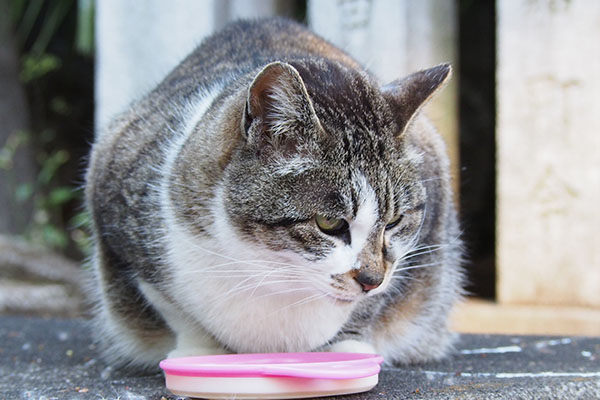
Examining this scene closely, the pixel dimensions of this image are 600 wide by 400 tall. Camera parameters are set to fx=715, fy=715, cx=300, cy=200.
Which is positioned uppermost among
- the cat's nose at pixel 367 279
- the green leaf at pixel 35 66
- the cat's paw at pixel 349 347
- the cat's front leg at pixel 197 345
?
the green leaf at pixel 35 66

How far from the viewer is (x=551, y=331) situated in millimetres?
3449

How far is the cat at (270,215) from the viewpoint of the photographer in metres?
1.57

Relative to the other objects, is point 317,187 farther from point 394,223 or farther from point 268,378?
point 268,378

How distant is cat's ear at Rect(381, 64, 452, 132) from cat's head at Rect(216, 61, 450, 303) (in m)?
0.03

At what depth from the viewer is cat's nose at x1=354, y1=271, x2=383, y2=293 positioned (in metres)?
1.53

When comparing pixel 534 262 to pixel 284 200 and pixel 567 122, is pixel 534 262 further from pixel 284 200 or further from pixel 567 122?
pixel 284 200

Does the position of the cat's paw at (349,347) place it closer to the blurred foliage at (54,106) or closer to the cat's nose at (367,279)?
the cat's nose at (367,279)

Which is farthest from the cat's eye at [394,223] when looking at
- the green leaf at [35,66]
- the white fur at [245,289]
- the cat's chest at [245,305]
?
the green leaf at [35,66]

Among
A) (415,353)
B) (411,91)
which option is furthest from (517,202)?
Result: (411,91)

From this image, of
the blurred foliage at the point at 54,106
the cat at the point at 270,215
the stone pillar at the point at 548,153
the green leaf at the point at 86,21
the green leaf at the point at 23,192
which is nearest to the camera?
the cat at the point at 270,215

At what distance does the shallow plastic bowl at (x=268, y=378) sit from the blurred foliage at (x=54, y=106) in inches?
131

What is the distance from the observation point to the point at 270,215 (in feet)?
5.19

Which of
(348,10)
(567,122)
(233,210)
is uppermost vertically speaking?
(348,10)

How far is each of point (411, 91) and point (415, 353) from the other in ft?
2.91
